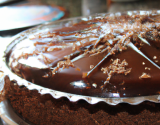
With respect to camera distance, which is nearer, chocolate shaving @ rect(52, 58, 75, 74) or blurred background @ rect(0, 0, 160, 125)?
chocolate shaving @ rect(52, 58, 75, 74)

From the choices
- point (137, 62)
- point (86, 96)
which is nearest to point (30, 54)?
point (86, 96)

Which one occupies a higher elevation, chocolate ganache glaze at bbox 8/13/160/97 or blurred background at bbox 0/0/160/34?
chocolate ganache glaze at bbox 8/13/160/97

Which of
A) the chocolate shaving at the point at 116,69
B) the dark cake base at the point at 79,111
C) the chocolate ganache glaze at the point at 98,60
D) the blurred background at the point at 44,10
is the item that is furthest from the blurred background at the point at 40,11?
the chocolate shaving at the point at 116,69

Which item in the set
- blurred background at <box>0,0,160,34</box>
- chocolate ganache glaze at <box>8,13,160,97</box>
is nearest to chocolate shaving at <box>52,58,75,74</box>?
chocolate ganache glaze at <box>8,13,160,97</box>

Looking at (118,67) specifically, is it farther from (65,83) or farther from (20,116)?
(20,116)

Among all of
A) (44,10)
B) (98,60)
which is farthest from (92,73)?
(44,10)

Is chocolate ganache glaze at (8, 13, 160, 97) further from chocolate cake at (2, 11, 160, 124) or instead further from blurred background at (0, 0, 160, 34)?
blurred background at (0, 0, 160, 34)

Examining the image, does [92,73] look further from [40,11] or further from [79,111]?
[40,11]
